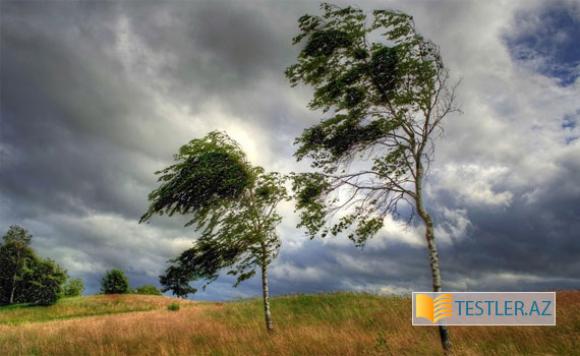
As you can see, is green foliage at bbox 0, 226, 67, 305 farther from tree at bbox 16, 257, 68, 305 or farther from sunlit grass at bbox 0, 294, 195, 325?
sunlit grass at bbox 0, 294, 195, 325

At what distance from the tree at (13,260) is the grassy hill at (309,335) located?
40.9m

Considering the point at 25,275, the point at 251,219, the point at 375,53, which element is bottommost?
the point at 25,275

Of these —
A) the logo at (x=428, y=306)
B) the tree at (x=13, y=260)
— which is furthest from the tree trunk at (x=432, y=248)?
the tree at (x=13, y=260)

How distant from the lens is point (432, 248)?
9484mm

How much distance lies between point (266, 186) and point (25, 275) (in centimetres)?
4984

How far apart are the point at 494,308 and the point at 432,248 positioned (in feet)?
13.0

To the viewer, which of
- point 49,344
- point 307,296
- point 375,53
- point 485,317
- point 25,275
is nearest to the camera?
point 375,53

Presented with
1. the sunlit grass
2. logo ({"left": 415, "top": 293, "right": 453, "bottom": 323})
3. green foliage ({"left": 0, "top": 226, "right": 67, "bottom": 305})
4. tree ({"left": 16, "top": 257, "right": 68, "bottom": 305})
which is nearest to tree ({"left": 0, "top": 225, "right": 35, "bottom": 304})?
green foliage ({"left": 0, "top": 226, "right": 67, "bottom": 305})

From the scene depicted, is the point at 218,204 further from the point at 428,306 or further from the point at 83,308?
the point at 83,308

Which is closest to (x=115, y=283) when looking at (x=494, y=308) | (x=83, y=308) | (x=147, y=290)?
(x=147, y=290)

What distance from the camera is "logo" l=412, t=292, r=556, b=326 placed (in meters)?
11.0

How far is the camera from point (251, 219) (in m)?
14.2

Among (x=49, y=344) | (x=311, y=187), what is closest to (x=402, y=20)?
(x=311, y=187)

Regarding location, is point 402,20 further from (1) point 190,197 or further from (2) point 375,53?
(1) point 190,197
